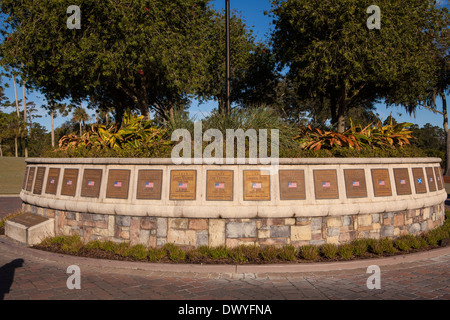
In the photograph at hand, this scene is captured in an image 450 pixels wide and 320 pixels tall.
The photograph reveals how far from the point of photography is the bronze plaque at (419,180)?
28.7ft

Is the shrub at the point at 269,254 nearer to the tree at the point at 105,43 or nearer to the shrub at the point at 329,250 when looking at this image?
the shrub at the point at 329,250

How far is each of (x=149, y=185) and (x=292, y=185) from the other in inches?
120

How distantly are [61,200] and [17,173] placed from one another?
2732 centimetres

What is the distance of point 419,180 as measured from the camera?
8859 millimetres

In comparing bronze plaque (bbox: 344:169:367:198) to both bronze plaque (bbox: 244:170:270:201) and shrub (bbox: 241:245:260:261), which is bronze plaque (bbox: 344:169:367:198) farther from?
shrub (bbox: 241:245:260:261)

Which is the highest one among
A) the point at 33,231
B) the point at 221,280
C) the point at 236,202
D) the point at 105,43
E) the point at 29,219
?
the point at 105,43

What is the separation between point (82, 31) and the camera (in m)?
14.6

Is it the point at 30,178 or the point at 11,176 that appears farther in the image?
the point at 11,176

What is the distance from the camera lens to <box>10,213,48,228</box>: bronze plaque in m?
8.51

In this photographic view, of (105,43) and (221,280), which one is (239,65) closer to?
(105,43)

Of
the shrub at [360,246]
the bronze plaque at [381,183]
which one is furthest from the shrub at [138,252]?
the bronze plaque at [381,183]

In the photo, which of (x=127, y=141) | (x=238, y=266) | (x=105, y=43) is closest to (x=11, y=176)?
(x=105, y=43)
